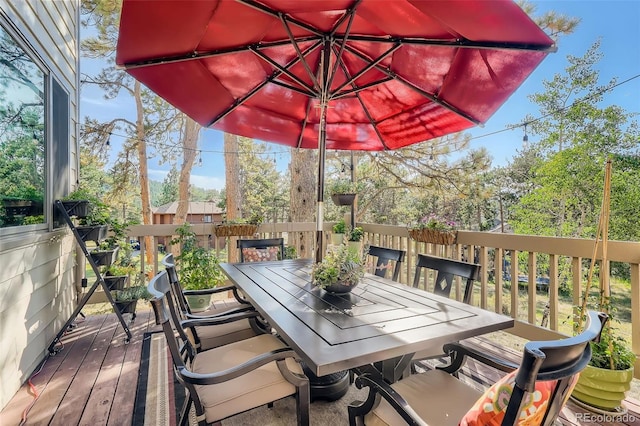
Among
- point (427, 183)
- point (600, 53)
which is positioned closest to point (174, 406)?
point (427, 183)

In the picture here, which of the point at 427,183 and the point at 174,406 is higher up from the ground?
the point at 427,183

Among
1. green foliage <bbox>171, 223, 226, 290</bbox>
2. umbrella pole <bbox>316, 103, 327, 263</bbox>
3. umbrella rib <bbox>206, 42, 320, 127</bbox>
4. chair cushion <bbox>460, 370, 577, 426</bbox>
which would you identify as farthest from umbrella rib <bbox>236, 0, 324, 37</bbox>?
green foliage <bbox>171, 223, 226, 290</bbox>

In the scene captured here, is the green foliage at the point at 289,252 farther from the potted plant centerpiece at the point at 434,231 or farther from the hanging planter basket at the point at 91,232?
the hanging planter basket at the point at 91,232

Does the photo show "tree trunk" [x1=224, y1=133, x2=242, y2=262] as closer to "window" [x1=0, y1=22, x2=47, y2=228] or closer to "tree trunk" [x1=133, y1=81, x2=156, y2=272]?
"tree trunk" [x1=133, y1=81, x2=156, y2=272]

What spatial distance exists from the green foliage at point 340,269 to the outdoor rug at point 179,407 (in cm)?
85

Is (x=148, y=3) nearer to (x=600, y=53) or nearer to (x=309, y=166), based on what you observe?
(x=309, y=166)

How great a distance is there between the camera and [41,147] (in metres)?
2.71

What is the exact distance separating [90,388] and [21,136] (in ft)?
6.66

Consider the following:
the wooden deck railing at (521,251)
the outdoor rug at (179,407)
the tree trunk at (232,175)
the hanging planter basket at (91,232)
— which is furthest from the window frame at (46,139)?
the tree trunk at (232,175)

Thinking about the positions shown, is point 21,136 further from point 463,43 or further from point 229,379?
point 463,43

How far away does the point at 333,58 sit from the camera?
276cm

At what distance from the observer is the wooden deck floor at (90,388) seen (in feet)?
6.27

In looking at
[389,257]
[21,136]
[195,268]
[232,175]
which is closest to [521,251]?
[389,257]

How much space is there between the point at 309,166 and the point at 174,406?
454 cm
